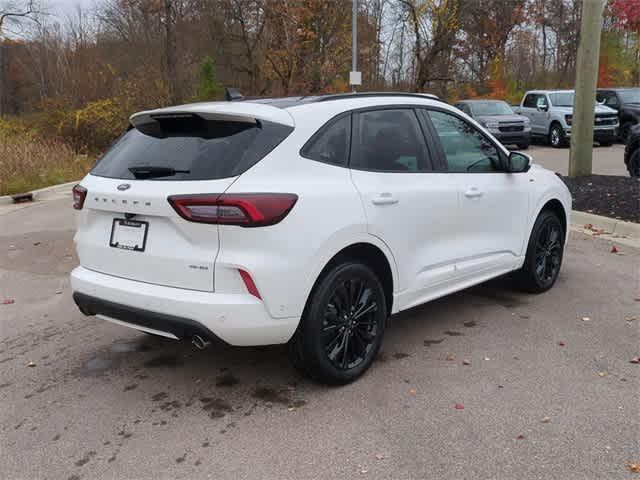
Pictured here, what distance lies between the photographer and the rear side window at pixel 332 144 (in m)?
3.53

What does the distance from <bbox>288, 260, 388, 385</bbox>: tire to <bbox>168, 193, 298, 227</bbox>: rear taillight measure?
0.55m

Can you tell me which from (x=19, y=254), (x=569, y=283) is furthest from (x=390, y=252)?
(x=19, y=254)

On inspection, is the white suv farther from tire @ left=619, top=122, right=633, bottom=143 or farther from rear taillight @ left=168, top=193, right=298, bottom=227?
tire @ left=619, top=122, right=633, bottom=143

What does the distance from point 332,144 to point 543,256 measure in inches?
109

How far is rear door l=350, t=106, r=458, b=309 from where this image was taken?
3.78m

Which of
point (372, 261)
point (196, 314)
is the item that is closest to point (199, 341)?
point (196, 314)

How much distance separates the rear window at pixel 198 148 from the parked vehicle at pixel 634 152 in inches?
378

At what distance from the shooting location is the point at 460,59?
45250 mm

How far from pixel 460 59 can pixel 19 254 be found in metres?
42.5

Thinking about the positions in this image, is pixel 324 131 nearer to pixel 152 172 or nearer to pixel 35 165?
pixel 152 172

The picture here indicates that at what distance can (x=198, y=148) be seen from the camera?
3395 mm

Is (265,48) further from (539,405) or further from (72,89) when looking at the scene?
(539,405)

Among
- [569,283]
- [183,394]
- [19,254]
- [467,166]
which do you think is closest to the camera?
[183,394]

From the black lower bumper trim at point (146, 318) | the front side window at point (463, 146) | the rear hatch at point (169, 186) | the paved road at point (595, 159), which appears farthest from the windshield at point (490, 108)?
the black lower bumper trim at point (146, 318)
